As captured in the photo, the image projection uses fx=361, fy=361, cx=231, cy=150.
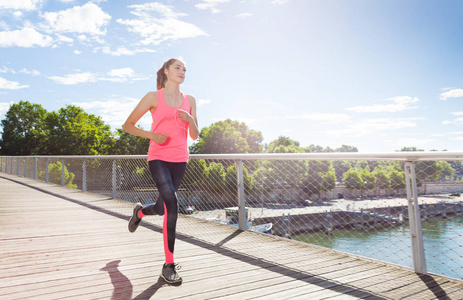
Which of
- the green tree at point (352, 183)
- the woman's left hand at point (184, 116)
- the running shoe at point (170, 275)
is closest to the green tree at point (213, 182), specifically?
the woman's left hand at point (184, 116)

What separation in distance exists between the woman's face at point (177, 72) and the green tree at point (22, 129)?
162 feet

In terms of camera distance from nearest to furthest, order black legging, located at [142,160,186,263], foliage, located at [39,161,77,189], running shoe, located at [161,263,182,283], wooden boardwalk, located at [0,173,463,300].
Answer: wooden boardwalk, located at [0,173,463,300]
running shoe, located at [161,263,182,283]
black legging, located at [142,160,186,263]
foliage, located at [39,161,77,189]

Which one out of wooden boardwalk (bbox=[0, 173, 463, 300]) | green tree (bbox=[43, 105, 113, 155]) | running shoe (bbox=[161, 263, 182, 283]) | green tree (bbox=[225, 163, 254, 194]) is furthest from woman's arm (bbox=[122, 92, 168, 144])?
green tree (bbox=[43, 105, 113, 155])

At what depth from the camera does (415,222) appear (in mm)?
2785

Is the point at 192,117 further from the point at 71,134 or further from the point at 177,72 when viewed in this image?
the point at 71,134

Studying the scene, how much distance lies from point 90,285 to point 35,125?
62343mm

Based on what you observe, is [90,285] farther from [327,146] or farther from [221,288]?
[327,146]

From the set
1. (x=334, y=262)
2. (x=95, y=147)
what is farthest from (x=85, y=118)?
(x=334, y=262)

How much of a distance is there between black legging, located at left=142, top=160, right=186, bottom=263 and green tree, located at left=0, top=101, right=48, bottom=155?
49330mm

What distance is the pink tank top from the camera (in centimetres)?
269

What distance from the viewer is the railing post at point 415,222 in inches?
108

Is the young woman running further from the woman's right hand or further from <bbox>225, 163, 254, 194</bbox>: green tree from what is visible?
<bbox>225, 163, 254, 194</bbox>: green tree

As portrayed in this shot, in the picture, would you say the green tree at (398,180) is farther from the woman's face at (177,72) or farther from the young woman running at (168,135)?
the woman's face at (177,72)

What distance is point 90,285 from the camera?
8.32 ft
